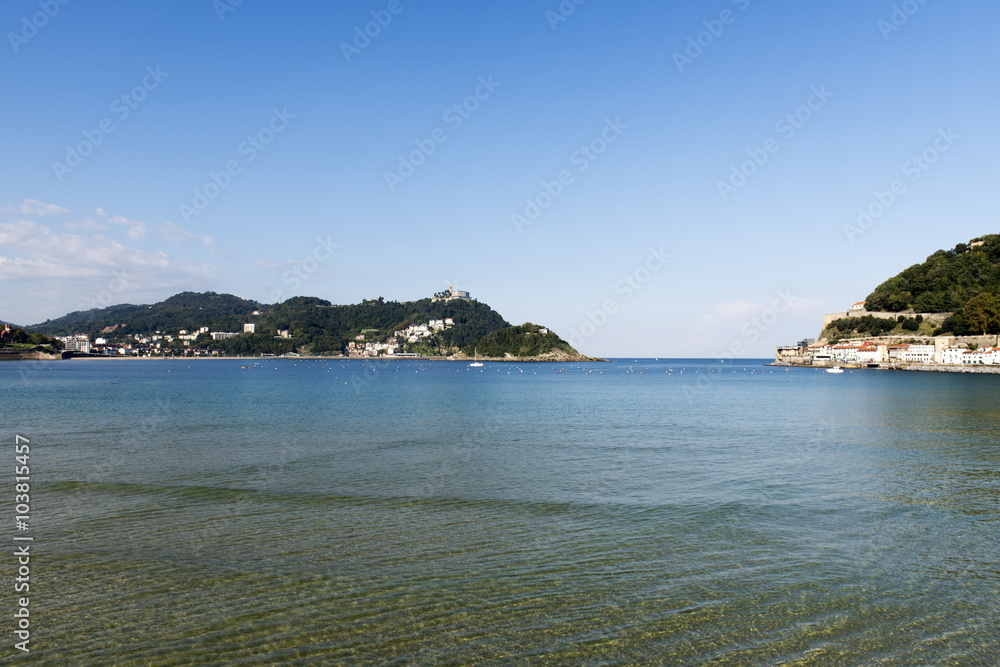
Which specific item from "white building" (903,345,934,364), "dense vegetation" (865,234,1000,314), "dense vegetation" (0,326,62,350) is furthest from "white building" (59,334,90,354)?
"dense vegetation" (865,234,1000,314)

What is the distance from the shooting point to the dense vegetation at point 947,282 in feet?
381

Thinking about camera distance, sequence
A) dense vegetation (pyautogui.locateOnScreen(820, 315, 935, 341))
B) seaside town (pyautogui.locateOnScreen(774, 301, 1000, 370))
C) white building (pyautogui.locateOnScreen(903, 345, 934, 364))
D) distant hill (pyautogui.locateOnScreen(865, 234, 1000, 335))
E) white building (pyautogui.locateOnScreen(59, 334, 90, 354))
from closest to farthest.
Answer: seaside town (pyautogui.locateOnScreen(774, 301, 1000, 370)) < distant hill (pyautogui.locateOnScreen(865, 234, 1000, 335)) < white building (pyautogui.locateOnScreen(903, 345, 934, 364)) < dense vegetation (pyautogui.locateOnScreen(820, 315, 935, 341)) < white building (pyautogui.locateOnScreen(59, 334, 90, 354))

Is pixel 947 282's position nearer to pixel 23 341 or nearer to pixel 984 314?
pixel 984 314

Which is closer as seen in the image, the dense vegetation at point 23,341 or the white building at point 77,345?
the dense vegetation at point 23,341

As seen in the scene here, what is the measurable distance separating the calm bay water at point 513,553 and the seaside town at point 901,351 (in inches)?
3749

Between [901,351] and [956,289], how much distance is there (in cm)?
2023

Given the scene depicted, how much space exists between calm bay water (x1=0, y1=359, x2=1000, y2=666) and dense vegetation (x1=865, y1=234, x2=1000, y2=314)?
382 ft

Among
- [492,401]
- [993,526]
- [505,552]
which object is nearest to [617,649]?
[505,552]

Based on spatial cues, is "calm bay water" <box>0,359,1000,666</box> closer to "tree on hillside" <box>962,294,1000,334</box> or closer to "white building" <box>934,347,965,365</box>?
"white building" <box>934,347,965,365</box>

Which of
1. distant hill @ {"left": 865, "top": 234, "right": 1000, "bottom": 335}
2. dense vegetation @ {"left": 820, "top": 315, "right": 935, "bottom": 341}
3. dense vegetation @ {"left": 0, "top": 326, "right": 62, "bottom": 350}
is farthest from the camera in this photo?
dense vegetation @ {"left": 0, "top": 326, "right": 62, "bottom": 350}

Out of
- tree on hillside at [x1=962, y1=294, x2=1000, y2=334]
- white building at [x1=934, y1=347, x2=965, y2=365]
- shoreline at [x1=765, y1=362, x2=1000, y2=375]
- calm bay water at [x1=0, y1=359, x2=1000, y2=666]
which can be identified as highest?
tree on hillside at [x1=962, y1=294, x2=1000, y2=334]

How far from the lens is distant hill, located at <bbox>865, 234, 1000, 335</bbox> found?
334 feet

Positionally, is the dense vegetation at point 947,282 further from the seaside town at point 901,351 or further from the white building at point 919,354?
the white building at point 919,354

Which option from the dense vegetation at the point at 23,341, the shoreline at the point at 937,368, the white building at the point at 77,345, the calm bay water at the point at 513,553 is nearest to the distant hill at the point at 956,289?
the shoreline at the point at 937,368
